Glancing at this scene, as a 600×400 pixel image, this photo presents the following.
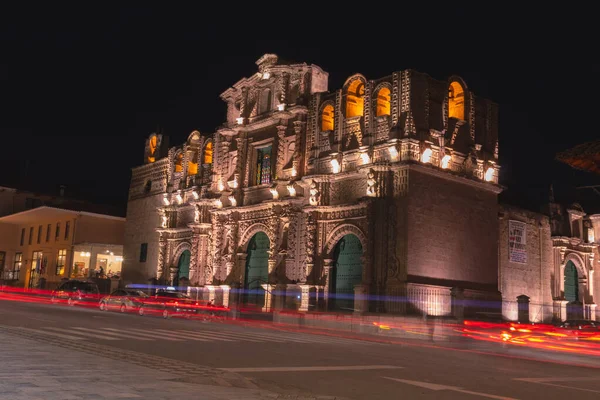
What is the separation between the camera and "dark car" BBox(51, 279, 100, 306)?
36.0 metres

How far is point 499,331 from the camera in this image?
85.5ft

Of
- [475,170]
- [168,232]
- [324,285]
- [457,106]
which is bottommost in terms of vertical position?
[324,285]

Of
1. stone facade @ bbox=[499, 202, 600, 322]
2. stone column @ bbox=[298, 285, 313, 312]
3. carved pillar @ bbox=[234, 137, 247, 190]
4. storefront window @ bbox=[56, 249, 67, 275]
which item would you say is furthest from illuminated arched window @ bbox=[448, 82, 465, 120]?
storefront window @ bbox=[56, 249, 67, 275]

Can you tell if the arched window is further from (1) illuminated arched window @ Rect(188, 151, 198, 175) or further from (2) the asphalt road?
(2) the asphalt road

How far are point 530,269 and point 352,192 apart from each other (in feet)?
39.3

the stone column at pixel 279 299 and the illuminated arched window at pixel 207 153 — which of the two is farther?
the illuminated arched window at pixel 207 153

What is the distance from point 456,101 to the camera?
32000 millimetres

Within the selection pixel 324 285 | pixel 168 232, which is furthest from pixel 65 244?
pixel 324 285

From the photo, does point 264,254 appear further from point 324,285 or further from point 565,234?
point 565,234

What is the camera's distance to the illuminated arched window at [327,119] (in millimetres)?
33562

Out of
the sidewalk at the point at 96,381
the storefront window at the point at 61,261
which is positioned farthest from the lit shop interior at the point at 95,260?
the sidewalk at the point at 96,381

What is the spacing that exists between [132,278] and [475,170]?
26922 millimetres

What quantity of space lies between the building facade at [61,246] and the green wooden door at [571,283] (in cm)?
3108

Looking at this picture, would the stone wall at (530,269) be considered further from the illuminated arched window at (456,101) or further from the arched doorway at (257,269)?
the arched doorway at (257,269)
